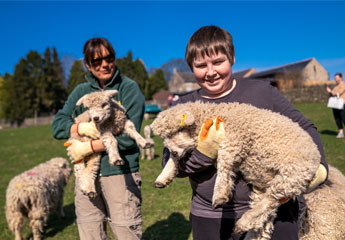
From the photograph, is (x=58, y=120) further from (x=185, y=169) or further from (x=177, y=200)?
(x=177, y=200)

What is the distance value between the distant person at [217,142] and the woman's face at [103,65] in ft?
4.10

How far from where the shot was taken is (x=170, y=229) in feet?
18.7

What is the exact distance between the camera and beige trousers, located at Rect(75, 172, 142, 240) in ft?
9.93

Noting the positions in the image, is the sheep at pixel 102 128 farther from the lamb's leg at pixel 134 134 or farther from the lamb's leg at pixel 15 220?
the lamb's leg at pixel 15 220

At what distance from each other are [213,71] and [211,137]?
56cm

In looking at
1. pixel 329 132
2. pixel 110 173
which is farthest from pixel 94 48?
pixel 329 132

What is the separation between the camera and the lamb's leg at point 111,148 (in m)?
2.97

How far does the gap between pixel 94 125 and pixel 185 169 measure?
73.2 inches

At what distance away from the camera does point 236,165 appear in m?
2.01

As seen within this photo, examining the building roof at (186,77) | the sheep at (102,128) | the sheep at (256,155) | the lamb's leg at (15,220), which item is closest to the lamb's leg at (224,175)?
the sheep at (256,155)

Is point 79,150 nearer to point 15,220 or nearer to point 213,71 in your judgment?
point 213,71

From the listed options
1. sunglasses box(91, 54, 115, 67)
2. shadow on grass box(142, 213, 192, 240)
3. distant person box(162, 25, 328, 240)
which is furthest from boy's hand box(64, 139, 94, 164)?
shadow on grass box(142, 213, 192, 240)

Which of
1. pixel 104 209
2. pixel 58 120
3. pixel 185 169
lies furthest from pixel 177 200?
pixel 185 169

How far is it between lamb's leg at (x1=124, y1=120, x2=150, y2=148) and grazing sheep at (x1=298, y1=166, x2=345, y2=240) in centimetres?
186
